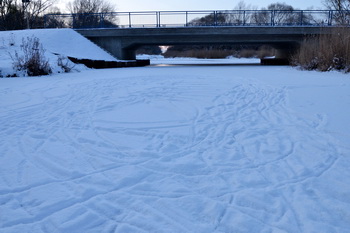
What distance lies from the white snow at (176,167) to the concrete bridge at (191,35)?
52.6 ft

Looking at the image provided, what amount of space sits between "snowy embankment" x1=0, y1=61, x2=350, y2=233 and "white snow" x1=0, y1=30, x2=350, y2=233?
0.01 meters

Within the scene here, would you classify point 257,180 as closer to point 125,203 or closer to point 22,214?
point 125,203

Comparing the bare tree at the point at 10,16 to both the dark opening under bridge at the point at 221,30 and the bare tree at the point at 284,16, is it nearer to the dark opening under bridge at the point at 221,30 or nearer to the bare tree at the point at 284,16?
the dark opening under bridge at the point at 221,30

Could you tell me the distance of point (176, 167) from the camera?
9.87 ft

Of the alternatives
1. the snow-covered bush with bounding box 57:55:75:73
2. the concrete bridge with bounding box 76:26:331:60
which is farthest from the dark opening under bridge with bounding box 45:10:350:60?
the snow-covered bush with bounding box 57:55:75:73

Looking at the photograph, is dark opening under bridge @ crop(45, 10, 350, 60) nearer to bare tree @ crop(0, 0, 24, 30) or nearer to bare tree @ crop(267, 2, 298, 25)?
bare tree @ crop(267, 2, 298, 25)

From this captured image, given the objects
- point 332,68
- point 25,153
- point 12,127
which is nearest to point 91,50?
point 332,68

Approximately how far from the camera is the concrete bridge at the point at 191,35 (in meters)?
20.6

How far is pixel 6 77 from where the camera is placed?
37.8ft

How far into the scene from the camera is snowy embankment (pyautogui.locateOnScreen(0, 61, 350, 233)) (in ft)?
6.95

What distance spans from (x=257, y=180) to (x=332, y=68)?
11924mm

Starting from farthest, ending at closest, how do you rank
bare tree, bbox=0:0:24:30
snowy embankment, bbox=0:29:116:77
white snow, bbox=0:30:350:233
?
1. bare tree, bbox=0:0:24:30
2. snowy embankment, bbox=0:29:116:77
3. white snow, bbox=0:30:350:233

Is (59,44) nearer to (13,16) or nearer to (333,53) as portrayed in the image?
(333,53)

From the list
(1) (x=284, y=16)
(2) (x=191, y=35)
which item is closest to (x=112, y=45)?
(2) (x=191, y=35)
